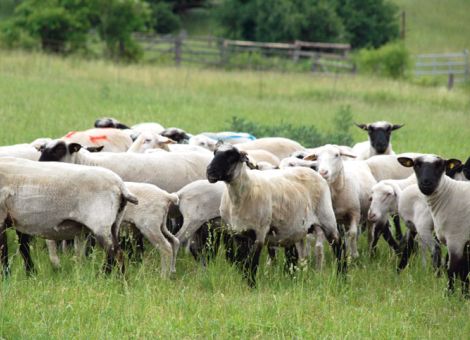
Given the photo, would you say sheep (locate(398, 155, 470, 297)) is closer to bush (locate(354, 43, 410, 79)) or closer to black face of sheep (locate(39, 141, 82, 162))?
black face of sheep (locate(39, 141, 82, 162))

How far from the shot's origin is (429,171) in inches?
337

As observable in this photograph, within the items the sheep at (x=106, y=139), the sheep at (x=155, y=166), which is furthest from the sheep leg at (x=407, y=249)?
the sheep at (x=106, y=139)

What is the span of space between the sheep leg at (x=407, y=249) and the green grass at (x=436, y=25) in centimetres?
5024

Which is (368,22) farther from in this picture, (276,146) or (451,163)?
(451,163)

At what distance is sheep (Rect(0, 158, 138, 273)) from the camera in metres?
8.11

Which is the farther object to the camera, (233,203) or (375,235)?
(375,235)

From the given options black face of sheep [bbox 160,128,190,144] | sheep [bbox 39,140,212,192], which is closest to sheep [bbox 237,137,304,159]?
black face of sheep [bbox 160,128,190,144]

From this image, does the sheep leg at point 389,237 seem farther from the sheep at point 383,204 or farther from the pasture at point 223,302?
the pasture at point 223,302

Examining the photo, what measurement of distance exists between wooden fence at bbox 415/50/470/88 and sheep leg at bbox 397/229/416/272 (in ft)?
117

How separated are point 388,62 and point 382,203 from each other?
2903 centimetres

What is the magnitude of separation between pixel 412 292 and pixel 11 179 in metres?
3.97

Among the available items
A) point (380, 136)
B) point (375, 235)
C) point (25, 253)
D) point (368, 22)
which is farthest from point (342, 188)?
point (368, 22)

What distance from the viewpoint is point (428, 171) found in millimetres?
8562

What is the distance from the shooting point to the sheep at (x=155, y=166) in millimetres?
10531
